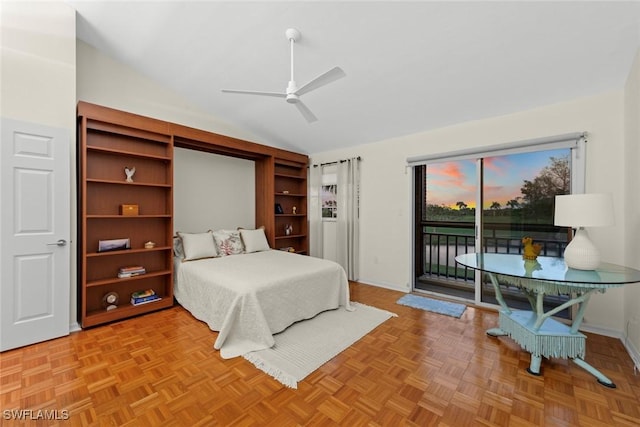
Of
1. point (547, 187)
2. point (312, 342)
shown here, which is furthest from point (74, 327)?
point (547, 187)

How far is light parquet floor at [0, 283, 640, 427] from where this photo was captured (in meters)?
1.54

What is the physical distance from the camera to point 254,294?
2.36 metres

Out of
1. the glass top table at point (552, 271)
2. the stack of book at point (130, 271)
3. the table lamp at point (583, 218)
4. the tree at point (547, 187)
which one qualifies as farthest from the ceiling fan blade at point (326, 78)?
the stack of book at point (130, 271)

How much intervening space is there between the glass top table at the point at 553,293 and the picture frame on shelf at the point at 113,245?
361cm

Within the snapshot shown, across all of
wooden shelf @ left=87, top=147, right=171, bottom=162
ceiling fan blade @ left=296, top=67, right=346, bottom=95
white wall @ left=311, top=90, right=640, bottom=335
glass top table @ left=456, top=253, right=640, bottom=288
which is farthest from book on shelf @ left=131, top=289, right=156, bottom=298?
glass top table @ left=456, top=253, right=640, bottom=288

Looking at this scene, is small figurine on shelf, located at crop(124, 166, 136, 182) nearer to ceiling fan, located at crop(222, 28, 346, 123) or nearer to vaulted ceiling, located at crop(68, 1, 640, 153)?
vaulted ceiling, located at crop(68, 1, 640, 153)

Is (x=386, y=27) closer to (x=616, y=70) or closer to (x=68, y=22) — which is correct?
(x=616, y=70)

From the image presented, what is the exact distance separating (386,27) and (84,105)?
2.99 meters

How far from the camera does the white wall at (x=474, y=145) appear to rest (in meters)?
2.49

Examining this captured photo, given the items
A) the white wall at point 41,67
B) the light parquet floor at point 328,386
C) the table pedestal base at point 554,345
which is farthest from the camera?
the white wall at point 41,67

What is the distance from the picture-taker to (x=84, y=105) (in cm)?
268

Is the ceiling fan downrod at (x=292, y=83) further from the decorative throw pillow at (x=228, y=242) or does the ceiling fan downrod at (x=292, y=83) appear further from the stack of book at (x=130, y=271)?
the stack of book at (x=130, y=271)

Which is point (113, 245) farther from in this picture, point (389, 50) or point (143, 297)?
point (389, 50)

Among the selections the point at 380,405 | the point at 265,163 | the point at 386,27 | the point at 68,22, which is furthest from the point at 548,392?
the point at 68,22
